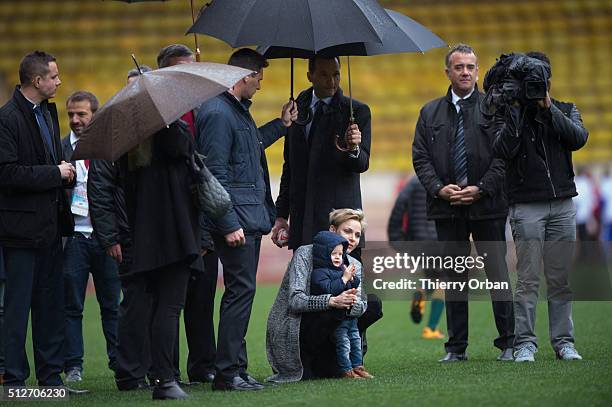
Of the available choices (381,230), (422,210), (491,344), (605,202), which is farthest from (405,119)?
(491,344)

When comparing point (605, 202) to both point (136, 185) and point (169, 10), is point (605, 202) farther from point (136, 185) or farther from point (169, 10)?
point (136, 185)

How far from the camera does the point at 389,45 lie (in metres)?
8.09

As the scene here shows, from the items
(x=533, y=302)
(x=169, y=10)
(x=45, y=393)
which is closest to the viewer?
(x=45, y=393)

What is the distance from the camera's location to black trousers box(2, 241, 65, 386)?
7242 millimetres

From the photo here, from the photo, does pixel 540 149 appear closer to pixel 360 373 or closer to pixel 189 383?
pixel 360 373

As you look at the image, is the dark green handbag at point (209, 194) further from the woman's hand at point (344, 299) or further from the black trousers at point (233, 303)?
the woman's hand at point (344, 299)

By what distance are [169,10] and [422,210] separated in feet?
45.6

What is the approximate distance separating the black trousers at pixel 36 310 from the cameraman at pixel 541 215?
2946mm

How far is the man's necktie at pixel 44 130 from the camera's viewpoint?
7481mm

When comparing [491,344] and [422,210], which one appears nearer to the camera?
[491,344]

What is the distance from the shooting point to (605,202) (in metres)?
21.1

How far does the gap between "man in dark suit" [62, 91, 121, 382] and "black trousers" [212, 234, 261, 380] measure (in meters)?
1.62

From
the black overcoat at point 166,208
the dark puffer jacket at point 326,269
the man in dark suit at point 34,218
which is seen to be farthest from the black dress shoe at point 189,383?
the black overcoat at point 166,208

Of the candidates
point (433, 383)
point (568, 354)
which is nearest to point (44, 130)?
point (433, 383)
